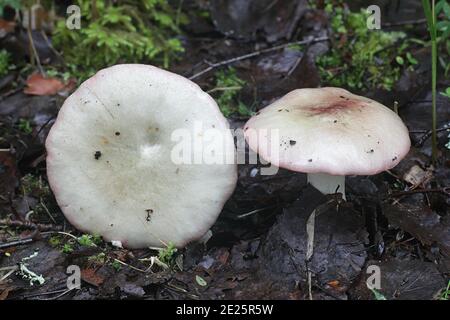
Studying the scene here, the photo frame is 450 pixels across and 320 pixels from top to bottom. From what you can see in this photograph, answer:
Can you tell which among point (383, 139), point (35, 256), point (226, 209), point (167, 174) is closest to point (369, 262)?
point (383, 139)

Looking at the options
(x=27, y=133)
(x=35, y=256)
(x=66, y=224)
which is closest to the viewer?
(x=35, y=256)

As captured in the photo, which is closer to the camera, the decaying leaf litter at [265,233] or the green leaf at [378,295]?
the green leaf at [378,295]

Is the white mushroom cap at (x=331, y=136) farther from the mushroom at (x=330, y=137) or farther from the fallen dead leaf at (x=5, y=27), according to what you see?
the fallen dead leaf at (x=5, y=27)

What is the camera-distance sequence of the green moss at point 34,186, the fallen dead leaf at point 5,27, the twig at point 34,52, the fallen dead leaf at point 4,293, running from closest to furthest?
1. the fallen dead leaf at point 4,293
2. the green moss at point 34,186
3. the twig at point 34,52
4. the fallen dead leaf at point 5,27

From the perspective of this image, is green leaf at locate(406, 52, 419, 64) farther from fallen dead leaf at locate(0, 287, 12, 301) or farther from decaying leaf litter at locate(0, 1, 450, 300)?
fallen dead leaf at locate(0, 287, 12, 301)

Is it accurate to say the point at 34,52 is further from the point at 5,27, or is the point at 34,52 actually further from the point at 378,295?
the point at 378,295

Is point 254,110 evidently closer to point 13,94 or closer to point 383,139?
point 383,139

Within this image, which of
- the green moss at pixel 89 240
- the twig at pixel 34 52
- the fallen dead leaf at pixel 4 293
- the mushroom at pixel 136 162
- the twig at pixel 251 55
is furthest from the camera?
the twig at pixel 34 52

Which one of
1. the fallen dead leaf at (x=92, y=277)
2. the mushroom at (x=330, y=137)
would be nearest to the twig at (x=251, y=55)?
the mushroom at (x=330, y=137)
